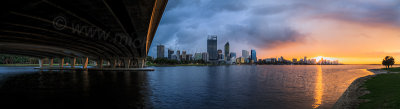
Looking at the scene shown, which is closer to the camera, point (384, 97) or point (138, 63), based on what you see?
point (384, 97)

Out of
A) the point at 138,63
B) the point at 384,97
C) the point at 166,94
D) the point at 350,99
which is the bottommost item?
the point at 166,94

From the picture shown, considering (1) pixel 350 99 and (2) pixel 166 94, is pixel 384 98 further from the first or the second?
(2) pixel 166 94

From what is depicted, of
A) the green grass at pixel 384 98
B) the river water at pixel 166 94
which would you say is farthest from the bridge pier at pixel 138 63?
the green grass at pixel 384 98

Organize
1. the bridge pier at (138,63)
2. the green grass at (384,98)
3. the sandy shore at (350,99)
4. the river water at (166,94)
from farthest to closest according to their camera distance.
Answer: the bridge pier at (138,63)
the river water at (166,94)
the sandy shore at (350,99)
the green grass at (384,98)

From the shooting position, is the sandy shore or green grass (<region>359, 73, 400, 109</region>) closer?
green grass (<region>359, 73, 400, 109</region>)

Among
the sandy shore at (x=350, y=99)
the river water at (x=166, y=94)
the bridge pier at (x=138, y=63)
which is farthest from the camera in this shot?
the bridge pier at (x=138, y=63)

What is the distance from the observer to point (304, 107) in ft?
56.0

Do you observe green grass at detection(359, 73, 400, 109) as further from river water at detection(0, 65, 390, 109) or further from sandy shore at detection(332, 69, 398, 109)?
river water at detection(0, 65, 390, 109)

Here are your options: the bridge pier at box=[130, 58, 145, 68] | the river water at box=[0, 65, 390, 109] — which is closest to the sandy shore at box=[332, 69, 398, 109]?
the river water at box=[0, 65, 390, 109]

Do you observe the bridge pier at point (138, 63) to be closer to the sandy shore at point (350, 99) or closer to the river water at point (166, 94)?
the river water at point (166, 94)

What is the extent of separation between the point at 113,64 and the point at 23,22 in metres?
74.6

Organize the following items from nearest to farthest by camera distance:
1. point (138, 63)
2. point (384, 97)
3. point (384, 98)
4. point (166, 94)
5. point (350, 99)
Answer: point (384, 98), point (384, 97), point (350, 99), point (166, 94), point (138, 63)

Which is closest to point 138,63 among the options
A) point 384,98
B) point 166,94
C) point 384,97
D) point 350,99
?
point 166,94

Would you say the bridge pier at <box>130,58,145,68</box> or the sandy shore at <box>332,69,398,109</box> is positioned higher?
the bridge pier at <box>130,58,145,68</box>
